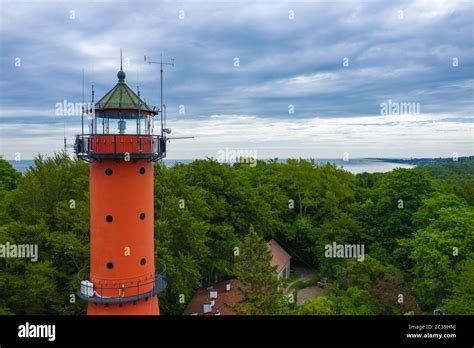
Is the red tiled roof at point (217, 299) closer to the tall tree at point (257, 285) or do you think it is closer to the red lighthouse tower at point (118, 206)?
the tall tree at point (257, 285)

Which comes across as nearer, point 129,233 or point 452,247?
point 129,233

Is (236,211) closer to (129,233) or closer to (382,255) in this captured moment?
(382,255)

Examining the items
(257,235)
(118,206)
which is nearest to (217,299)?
(257,235)

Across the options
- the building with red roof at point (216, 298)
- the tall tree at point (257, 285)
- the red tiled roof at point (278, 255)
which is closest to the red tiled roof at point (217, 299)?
the building with red roof at point (216, 298)

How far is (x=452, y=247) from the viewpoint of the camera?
23891mm

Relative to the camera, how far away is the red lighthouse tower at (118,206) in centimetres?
1509

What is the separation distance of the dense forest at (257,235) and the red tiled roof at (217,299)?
1061 millimetres

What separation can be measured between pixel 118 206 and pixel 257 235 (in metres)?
12.7

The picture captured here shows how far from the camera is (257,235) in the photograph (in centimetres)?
2562

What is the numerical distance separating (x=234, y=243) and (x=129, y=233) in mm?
16113

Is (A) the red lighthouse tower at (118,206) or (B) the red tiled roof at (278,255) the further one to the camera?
(B) the red tiled roof at (278,255)
